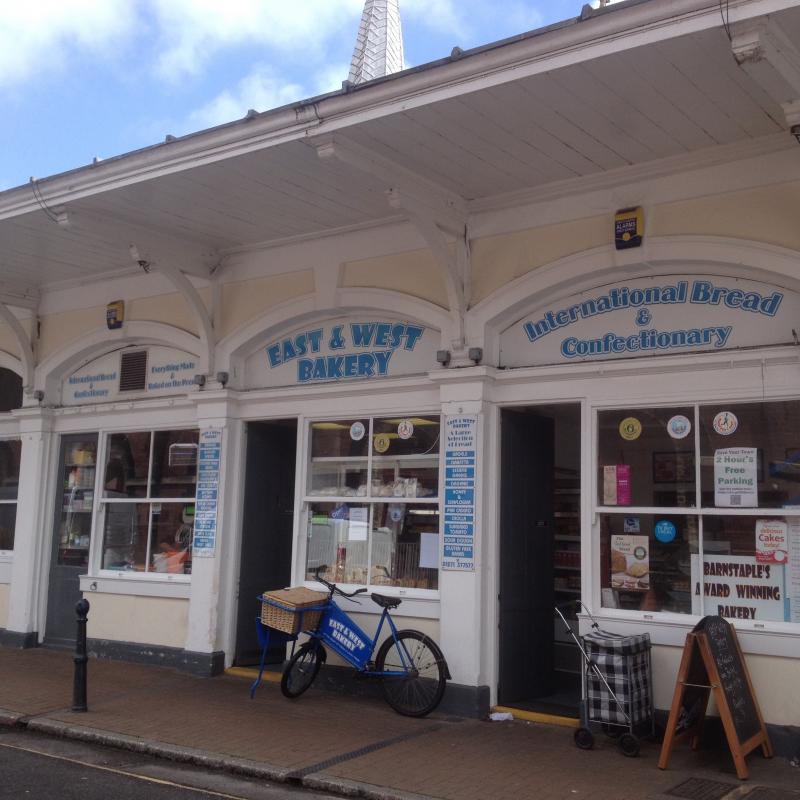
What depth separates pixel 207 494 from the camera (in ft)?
32.3

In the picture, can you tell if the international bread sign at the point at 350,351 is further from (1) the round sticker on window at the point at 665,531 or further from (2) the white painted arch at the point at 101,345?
(1) the round sticker on window at the point at 665,531

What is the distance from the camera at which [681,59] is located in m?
5.86

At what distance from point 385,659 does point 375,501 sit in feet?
4.90

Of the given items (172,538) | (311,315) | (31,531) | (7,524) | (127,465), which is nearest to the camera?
(311,315)

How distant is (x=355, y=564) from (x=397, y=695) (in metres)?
1.45

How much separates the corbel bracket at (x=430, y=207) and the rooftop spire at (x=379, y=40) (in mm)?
16863

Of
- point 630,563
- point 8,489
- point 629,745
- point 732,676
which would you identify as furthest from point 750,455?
point 8,489

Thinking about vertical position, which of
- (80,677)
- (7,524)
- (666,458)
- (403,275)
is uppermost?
(403,275)

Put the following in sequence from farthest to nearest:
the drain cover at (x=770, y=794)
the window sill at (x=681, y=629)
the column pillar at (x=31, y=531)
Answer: the column pillar at (x=31, y=531)
the window sill at (x=681, y=629)
the drain cover at (x=770, y=794)

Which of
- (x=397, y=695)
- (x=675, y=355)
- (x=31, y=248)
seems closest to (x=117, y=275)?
(x=31, y=248)

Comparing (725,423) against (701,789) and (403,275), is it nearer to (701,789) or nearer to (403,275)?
(701,789)

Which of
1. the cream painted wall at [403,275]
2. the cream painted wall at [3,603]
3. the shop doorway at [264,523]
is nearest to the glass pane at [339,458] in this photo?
the shop doorway at [264,523]

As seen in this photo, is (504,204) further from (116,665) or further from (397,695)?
(116,665)

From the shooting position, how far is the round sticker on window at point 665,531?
24.0 feet
